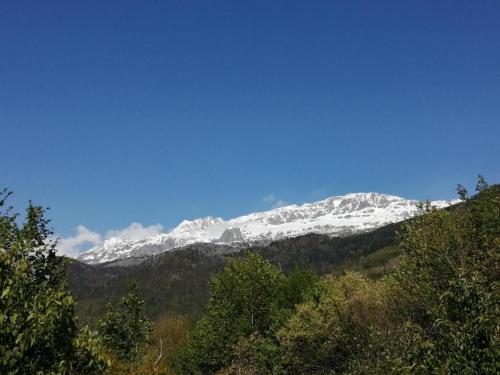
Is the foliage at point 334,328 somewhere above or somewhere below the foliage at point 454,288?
below

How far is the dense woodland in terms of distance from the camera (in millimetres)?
14727

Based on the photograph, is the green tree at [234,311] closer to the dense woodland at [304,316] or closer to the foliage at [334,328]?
the dense woodland at [304,316]

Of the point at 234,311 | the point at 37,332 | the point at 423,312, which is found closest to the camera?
the point at 37,332

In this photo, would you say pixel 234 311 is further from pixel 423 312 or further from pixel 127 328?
pixel 423 312

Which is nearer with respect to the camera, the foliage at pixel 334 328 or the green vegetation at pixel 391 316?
the green vegetation at pixel 391 316

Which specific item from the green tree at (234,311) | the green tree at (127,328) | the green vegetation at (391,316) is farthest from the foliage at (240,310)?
the green tree at (127,328)

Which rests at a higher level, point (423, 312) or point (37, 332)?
point (37, 332)

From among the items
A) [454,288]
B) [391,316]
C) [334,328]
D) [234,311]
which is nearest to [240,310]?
[234,311]

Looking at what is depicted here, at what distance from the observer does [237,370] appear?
212 ft

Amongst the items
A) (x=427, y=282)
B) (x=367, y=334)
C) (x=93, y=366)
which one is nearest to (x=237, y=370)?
Answer: (x=367, y=334)

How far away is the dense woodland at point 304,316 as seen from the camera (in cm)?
1473

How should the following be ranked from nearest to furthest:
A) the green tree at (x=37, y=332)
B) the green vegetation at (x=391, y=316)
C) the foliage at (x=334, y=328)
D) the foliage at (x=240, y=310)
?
the green tree at (x=37, y=332) < the green vegetation at (x=391, y=316) < the foliage at (x=334, y=328) < the foliage at (x=240, y=310)

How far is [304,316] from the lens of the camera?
59094 mm

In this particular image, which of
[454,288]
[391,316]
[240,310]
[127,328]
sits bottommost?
[391,316]
